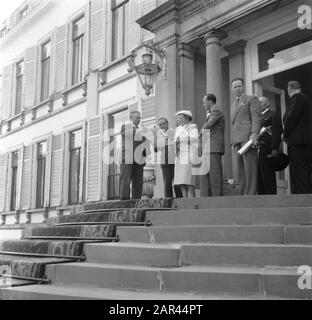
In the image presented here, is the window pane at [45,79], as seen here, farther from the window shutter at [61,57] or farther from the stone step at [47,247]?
the stone step at [47,247]

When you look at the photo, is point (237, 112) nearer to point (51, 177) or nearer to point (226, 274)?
point (226, 274)

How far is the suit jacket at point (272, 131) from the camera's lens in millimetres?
5602

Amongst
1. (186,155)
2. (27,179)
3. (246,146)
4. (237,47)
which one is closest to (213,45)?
(237,47)

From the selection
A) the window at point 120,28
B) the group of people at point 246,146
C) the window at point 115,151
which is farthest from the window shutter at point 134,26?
the group of people at point 246,146

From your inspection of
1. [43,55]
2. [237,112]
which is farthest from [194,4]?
[43,55]

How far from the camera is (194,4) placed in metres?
8.32

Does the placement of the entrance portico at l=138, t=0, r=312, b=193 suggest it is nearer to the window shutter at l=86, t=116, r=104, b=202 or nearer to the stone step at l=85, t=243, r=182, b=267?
the window shutter at l=86, t=116, r=104, b=202

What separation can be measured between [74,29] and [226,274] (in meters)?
11.2

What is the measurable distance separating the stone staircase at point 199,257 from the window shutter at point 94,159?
5.69 meters

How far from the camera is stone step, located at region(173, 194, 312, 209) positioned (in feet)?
16.1

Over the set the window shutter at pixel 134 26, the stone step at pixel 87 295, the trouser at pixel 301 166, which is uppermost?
the window shutter at pixel 134 26

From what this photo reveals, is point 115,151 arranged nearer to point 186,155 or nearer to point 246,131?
point 186,155

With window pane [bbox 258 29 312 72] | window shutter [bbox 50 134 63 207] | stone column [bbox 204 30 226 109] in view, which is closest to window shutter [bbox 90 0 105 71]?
window shutter [bbox 50 134 63 207]

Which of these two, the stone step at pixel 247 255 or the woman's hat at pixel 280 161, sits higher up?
the woman's hat at pixel 280 161
